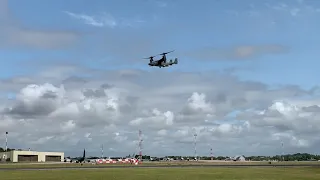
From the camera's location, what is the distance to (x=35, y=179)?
6769cm

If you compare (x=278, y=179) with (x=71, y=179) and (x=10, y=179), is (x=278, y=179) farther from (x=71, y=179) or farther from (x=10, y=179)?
(x=10, y=179)

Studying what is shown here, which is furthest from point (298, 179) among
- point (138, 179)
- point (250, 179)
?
point (138, 179)

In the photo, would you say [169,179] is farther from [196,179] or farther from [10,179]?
[10,179]

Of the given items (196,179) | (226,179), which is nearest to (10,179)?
(196,179)

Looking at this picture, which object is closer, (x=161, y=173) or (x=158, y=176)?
(x=158, y=176)

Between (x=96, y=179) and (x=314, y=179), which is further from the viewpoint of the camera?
(x=314, y=179)

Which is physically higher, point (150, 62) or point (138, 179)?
point (150, 62)

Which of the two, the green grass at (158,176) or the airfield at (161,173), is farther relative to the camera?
the airfield at (161,173)

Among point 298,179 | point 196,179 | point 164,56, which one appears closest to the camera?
point 196,179

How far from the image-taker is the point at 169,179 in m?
66.4

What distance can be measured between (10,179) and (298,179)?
156ft

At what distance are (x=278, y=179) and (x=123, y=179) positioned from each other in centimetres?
2521

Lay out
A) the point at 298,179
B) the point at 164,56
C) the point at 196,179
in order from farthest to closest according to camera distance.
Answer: the point at 164,56 < the point at 298,179 < the point at 196,179

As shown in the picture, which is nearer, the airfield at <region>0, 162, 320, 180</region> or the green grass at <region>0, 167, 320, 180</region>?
the green grass at <region>0, 167, 320, 180</region>
